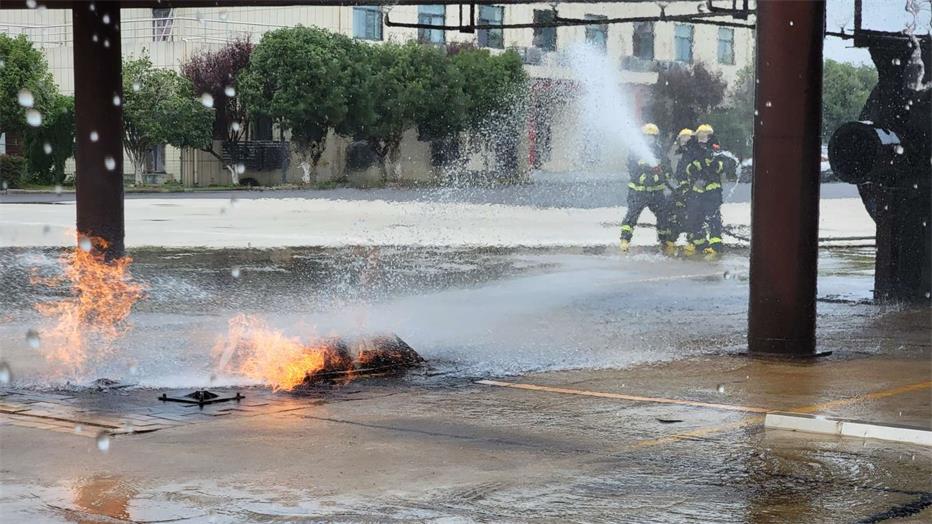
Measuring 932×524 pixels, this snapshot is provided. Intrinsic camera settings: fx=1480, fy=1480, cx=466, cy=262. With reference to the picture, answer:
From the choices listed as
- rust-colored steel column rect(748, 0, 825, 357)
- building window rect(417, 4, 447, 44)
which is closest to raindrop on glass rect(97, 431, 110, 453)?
rust-colored steel column rect(748, 0, 825, 357)

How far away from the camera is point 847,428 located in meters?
7.01

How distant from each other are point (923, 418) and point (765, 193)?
2.89 m

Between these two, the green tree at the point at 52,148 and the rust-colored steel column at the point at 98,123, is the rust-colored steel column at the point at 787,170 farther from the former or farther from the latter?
the green tree at the point at 52,148

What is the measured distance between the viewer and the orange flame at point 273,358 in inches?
350

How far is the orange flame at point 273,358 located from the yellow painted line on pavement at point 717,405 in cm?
106

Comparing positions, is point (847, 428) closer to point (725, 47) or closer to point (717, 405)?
point (717, 405)

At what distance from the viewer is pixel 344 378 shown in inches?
351

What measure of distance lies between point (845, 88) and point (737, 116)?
4.67 m

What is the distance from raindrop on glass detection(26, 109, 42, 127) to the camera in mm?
45969

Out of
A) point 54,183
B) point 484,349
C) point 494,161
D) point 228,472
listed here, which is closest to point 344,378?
point 484,349

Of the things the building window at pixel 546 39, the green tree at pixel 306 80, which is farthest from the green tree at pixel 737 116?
the green tree at pixel 306 80

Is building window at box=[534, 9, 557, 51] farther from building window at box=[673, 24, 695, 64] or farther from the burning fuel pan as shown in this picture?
the burning fuel pan

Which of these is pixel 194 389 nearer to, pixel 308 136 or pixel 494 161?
pixel 308 136

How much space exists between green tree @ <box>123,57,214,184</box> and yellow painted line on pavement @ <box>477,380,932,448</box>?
37930 mm
